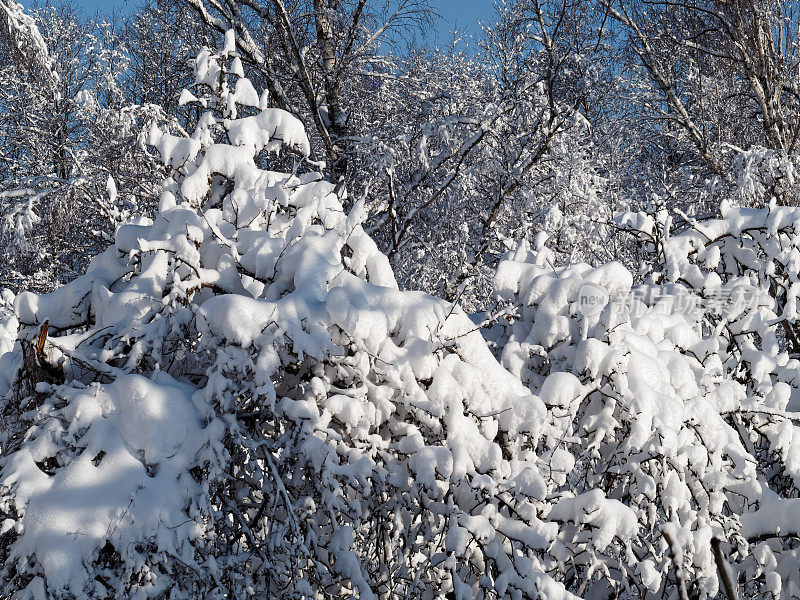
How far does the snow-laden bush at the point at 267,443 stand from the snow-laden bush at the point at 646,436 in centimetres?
14

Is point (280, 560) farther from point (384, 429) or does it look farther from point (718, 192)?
point (718, 192)

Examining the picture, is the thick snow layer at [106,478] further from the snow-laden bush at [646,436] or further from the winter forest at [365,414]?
the snow-laden bush at [646,436]

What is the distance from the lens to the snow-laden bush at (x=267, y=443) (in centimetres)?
183

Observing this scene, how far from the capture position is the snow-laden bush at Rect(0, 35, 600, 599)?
183 centimetres

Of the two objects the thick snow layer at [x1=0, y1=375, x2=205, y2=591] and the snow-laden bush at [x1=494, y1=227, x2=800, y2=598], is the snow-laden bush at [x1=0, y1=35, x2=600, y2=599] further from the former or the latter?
the snow-laden bush at [x1=494, y1=227, x2=800, y2=598]

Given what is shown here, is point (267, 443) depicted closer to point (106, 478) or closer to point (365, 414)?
point (365, 414)

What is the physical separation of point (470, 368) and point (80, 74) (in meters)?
12.7

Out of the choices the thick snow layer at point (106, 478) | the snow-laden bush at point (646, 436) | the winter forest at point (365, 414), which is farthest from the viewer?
the snow-laden bush at point (646, 436)

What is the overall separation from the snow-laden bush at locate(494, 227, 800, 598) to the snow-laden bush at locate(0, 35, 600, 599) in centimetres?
14

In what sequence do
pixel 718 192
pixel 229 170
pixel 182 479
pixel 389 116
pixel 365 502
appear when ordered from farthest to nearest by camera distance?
pixel 718 192 < pixel 389 116 < pixel 229 170 < pixel 365 502 < pixel 182 479

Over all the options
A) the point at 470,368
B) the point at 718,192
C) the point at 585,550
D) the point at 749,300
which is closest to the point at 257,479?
the point at 470,368

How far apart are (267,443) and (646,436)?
1.31m

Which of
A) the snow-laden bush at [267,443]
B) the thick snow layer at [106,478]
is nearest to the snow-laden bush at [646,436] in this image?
the snow-laden bush at [267,443]

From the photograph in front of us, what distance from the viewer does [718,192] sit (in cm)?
934
